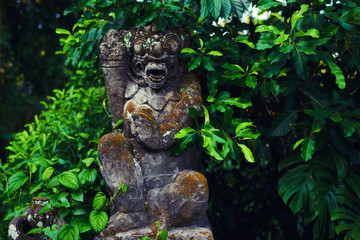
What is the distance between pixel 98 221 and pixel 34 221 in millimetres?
443

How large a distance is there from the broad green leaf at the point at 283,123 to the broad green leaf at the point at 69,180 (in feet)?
4.76

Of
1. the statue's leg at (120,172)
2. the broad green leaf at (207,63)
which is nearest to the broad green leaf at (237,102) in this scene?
the broad green leaf at (207,63)

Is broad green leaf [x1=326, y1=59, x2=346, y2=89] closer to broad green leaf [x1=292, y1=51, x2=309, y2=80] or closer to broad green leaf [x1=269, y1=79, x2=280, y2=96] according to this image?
broad green leaf [x1=292, y1=51, x2=309, y2=80]

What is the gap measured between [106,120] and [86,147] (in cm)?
37

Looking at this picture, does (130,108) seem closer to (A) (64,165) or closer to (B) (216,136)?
(B) (216,136)

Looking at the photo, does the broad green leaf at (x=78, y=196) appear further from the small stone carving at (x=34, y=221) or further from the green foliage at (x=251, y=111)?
the small stone carving at (x=34, y=221)

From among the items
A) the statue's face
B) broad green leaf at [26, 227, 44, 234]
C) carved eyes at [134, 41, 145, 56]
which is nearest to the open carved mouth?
the statue's face

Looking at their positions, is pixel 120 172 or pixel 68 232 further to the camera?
pixel 120 172

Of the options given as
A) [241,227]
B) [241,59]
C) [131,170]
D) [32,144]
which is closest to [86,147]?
[32,144]

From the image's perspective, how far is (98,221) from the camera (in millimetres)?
2170

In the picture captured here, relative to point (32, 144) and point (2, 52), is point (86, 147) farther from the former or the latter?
point (2, 52)

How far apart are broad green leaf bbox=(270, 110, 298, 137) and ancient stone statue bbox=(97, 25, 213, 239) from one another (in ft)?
2.04

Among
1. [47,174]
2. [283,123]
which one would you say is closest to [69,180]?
[47,174]

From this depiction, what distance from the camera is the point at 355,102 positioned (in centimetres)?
273
